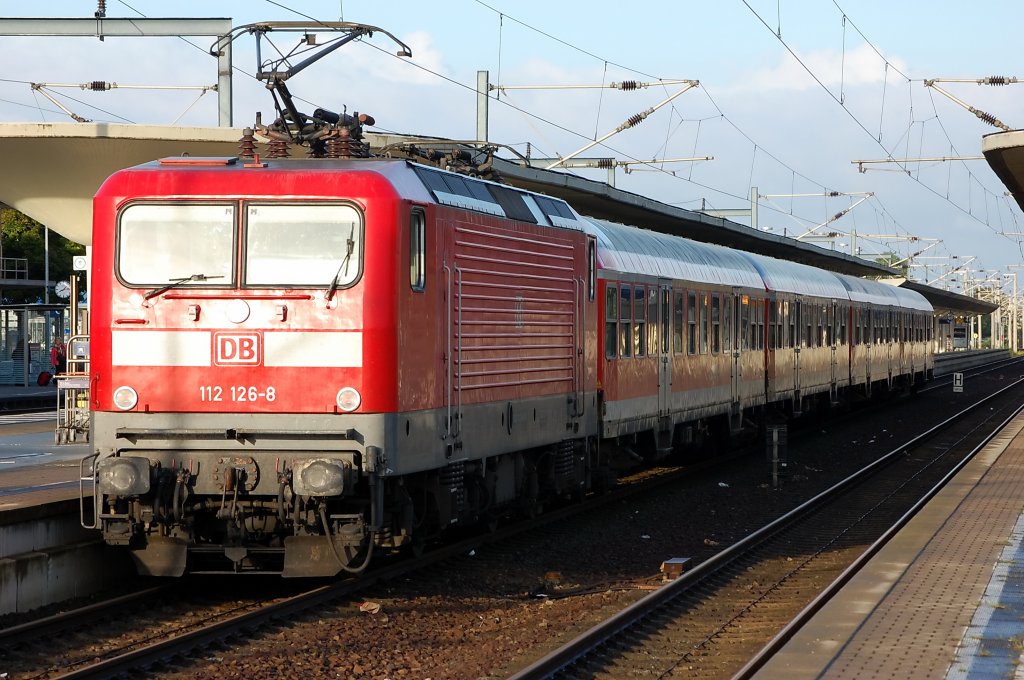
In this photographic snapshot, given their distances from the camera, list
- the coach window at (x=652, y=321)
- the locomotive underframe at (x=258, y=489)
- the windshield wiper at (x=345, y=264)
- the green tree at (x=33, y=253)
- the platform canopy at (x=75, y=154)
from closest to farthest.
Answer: the locomotive underframe at (x=258, y=489) → the windshield wiper at (x=345, y=264) → the coach window at (x=652, y=321) → the platform canopy at (x=75, y=154) → the green tree at (x=33, y=253)

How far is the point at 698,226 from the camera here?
116ft

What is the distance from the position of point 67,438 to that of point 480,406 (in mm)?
7714

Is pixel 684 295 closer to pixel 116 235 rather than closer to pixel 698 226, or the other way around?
pixel 116 235

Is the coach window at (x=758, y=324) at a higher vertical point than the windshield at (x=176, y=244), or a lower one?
lower

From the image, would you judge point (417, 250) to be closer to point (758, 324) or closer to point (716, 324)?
point (716, 324)

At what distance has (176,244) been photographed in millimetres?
10867

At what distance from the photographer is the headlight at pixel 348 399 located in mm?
10492

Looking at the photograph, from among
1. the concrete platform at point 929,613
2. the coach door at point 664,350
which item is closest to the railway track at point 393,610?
the concrete platform at point 929,613

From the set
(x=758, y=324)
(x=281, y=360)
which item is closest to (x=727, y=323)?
(x=758, y=324)

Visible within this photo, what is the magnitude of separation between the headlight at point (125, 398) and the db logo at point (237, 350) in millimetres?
679

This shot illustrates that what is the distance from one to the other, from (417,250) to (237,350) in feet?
5.38

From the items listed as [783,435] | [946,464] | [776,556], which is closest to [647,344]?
[783,435]

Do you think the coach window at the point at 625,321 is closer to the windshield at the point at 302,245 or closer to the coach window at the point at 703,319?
the coach window at the point at 703,319

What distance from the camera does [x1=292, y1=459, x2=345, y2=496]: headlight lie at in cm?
1016
